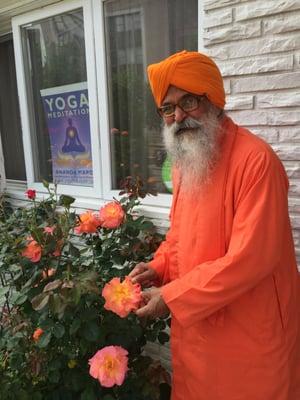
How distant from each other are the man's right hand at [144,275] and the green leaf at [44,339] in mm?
361

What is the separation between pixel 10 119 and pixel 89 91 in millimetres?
1173

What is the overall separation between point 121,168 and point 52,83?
86 centimetres

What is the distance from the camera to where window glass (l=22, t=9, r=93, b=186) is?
2639mm

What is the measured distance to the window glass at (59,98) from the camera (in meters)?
2.64

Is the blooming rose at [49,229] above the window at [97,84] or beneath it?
beneath

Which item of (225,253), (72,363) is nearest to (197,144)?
(225,253)

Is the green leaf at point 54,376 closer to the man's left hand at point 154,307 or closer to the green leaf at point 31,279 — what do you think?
the green leaf at point 31,279

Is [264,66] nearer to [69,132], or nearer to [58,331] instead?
[58,331]

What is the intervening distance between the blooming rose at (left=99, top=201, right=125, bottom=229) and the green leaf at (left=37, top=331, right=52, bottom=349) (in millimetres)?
535

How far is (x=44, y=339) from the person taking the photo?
1396 millimetres

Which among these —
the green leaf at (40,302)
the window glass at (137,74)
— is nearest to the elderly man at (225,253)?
the green leaf at (40,302)

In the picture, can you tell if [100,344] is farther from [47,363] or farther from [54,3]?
[54,3]

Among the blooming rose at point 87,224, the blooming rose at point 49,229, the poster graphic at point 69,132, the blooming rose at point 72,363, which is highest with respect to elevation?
the poster graphic at point 69,132

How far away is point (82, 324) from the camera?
4.69 ft
